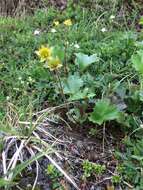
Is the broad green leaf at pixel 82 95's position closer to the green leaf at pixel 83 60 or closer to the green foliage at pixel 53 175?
the green leaf at pixel 83 60

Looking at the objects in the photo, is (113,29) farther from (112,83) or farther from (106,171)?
(106,171)

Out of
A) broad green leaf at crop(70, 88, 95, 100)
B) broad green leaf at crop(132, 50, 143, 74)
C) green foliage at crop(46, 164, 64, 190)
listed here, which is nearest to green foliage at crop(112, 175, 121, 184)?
green foliage at crop(46, 164, 64, 190)

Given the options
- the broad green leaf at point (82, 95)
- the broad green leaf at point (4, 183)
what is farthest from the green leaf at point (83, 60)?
the broad green leaf at point (4, 183)

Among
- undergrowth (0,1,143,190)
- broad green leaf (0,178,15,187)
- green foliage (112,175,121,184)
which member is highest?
undergrowth (0,1,143,190)

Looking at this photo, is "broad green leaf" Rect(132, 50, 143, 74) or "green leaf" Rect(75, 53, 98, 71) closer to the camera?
"broad green leaf" Rect(132, 50, 143, 74)

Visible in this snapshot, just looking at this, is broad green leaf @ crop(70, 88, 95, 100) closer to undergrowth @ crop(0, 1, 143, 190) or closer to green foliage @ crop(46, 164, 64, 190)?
undergrowth @ crop(0, 1, 143, 190)

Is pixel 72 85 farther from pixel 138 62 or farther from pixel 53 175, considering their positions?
pixel 53 175

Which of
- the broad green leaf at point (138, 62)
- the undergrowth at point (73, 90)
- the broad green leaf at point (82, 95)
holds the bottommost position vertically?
the undergrowth at point (73, 90)
